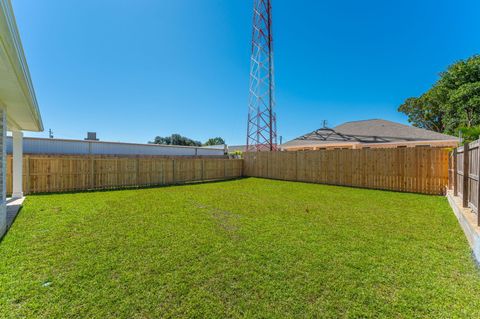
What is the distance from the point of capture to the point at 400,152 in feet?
29.7

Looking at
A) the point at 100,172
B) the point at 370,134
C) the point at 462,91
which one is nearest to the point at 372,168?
the point at 370,134

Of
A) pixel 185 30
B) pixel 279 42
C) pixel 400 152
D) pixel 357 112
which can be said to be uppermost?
pixel 279 42

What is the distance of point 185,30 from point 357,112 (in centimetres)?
1916

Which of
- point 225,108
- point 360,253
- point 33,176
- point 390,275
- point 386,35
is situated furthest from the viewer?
point 225,108

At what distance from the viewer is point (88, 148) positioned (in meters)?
13.3

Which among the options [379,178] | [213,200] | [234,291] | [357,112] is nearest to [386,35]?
[379,178]

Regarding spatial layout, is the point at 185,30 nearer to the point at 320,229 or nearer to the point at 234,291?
the point at 320,229

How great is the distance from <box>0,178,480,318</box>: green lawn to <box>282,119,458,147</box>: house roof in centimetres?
1141

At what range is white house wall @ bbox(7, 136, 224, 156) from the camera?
1133cm

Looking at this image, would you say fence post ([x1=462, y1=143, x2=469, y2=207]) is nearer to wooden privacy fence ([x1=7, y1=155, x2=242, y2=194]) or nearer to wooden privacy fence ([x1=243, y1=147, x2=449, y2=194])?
wooden privacy fence ([x1=243, y1=147, x2=449, y2=194])

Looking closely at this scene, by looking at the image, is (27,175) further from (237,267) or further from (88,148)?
(237,267)

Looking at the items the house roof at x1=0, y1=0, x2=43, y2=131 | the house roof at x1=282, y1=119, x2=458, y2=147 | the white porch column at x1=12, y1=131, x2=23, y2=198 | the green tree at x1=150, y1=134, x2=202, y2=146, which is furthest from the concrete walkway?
the green tree at x1=150, y1=134, x2=202, y2=146

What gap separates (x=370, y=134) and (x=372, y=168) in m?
7.25

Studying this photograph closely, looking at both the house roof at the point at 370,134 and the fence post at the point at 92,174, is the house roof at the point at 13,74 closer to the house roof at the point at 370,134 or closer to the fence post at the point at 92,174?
the fence post at the point at 92,174
